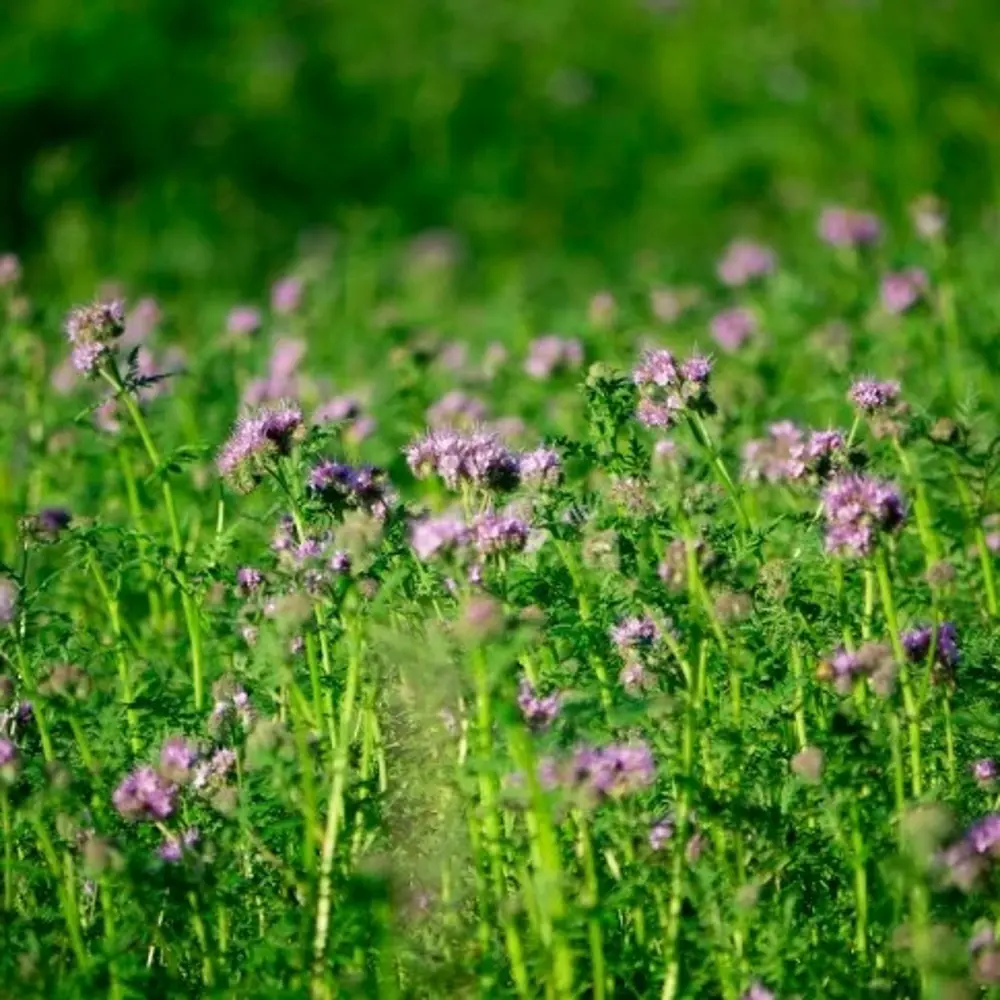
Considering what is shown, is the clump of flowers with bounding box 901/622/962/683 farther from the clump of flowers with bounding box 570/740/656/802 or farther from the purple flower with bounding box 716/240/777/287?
A: the purple flower with bounding box 716/240/777/287

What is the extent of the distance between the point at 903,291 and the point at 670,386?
239 cm

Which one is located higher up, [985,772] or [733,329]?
[733,329]

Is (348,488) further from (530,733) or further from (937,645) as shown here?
(937,645)

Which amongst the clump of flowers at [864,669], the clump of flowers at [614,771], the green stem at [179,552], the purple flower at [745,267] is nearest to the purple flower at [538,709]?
the clump of flowers at [614,771]

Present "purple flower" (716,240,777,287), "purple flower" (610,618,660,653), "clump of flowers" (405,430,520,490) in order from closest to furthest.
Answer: "clump of flowers" (405,430,520,490)
"purple flower" (610,618,660,653)
"purple flower" (716,240,777,287)

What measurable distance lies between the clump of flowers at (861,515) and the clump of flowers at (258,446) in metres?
0.94

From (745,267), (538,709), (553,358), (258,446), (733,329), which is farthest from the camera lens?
(745,267)

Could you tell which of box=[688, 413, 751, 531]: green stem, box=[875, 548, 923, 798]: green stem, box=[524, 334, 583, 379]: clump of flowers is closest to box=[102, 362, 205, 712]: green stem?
box=[688, 413, 751, 531]: green stem

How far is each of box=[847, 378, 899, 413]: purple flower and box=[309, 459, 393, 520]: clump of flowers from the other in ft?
3.02

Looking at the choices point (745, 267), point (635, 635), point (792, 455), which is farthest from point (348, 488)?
point (745, 267)

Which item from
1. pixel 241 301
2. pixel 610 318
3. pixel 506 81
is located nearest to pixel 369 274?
pixel 241 301

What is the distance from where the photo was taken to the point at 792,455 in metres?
3.40

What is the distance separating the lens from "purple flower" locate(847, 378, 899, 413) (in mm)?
3541

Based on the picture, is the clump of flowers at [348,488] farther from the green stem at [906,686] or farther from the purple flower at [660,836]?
the green stem at [906,686]
